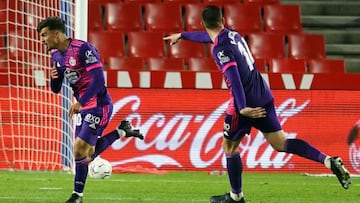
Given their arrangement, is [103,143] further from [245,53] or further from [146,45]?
[146,45]

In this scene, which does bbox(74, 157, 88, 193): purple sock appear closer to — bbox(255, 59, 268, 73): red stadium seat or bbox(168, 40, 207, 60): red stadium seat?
bbox(255, 59, 268, 73): red stadium seat

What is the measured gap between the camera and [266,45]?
15938 millimetres

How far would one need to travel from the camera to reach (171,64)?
14703 millimetres

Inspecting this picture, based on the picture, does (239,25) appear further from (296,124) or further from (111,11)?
(296,124)

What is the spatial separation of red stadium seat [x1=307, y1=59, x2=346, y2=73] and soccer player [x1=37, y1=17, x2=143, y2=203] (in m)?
7.48

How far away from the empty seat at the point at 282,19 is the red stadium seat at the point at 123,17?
2391 millimetres

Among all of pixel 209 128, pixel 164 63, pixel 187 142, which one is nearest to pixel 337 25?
pixel 164 63

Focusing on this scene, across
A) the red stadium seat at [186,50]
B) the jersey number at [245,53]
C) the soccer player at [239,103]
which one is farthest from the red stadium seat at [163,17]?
the jersey number at [245,53]

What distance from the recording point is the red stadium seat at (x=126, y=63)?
14333mm

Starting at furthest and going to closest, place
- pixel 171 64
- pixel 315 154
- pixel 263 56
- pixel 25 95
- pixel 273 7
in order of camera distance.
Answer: pixel 273 7 < pixel 263 56 < pixel 171 64 < pixel 25 95 < pixel 315 154

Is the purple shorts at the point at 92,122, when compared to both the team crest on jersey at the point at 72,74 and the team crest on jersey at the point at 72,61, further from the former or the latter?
the team crest on jersey at the point at 72,61

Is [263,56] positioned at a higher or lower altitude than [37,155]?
higher


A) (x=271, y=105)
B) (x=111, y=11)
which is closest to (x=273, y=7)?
(x=111, y=11)

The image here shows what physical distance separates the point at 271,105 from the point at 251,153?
5337mm
